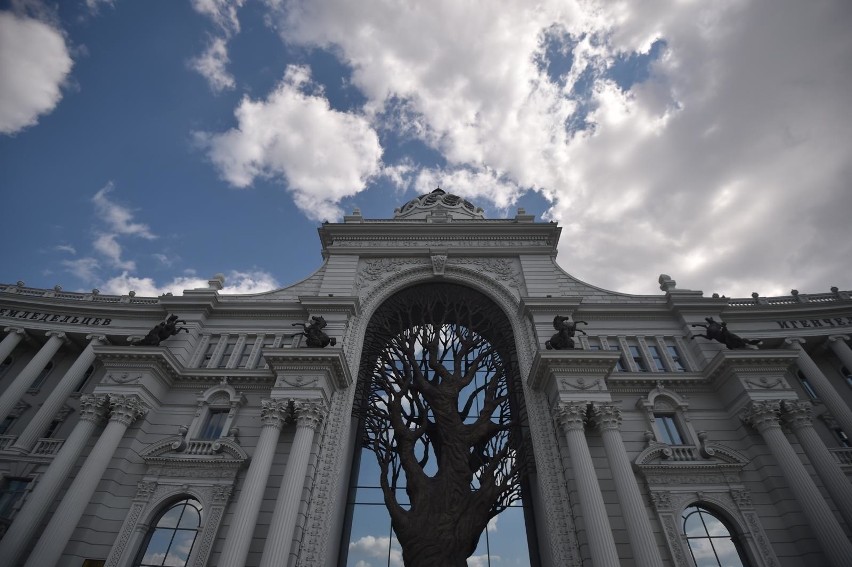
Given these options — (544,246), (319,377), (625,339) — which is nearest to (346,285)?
(319,377)

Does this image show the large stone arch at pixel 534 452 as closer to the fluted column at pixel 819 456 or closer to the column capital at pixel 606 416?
the column capital at pixel 606 416

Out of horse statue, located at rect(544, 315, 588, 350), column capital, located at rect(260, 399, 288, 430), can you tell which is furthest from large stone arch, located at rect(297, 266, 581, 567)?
column capital, located at rect(260, 399, 288, 430)

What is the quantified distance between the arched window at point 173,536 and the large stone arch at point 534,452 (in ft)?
16.3

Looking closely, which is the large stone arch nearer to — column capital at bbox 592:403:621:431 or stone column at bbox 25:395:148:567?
column capital at bbox 592:403:621:431

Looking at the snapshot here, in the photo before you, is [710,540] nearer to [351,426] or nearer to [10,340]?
[351,426]

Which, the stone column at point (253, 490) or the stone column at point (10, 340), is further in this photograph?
the stone column at point (10, 340)

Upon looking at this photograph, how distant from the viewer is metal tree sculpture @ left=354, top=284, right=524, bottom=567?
58.1ft

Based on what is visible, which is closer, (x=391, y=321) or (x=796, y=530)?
(x=796, y=530)

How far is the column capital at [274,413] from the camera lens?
1825 centimetres

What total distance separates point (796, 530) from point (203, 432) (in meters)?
25.5

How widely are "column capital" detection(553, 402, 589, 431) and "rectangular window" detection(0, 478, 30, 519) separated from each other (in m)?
24.5

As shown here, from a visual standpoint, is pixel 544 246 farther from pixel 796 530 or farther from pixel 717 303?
pixel 796 530

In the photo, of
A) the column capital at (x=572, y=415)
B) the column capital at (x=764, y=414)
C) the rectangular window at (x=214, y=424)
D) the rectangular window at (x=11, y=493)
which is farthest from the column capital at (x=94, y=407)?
the column capital at (x=764, y=414)

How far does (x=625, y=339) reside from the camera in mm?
23469
